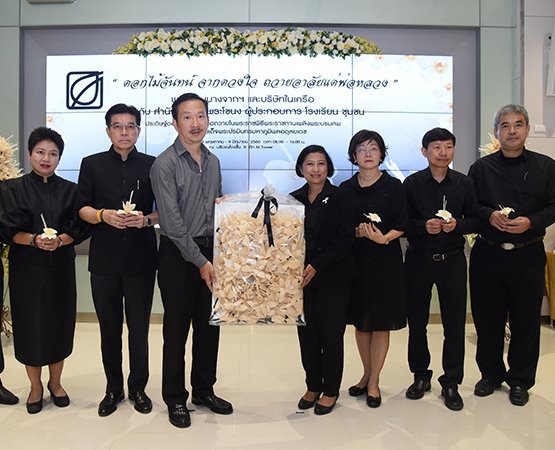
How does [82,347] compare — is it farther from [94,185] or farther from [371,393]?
[371,393]

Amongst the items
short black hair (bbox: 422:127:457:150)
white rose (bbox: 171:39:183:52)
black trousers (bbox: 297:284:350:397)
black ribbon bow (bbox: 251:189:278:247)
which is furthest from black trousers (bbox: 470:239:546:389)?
white rose (bbox: 171:39:183:52)

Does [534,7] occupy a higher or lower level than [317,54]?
higher

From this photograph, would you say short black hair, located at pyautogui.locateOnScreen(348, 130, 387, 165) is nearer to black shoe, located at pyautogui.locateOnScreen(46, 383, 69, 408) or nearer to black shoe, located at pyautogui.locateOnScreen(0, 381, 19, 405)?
black shoe, located at pyautogui.locateOnScreen(46, 383, 69, 408)

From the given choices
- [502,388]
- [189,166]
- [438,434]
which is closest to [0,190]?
[189,166]

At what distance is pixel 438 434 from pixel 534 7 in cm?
466

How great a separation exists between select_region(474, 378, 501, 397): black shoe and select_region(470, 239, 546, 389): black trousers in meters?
0.03

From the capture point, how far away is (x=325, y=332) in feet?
9.32

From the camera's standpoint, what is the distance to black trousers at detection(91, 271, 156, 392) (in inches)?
113

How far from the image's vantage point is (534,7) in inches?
205

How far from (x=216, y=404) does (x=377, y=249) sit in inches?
52.2

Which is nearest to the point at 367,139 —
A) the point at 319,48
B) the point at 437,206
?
the point at 437,206

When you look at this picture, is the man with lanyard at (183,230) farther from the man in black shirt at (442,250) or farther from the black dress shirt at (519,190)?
the black dress shirt at (519,190)

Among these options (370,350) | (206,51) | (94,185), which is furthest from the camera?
(206,51)

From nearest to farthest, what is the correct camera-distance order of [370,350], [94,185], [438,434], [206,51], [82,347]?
[438,434]
[94,185]
[370,350]
[82,347]
[206,51]
